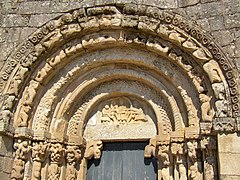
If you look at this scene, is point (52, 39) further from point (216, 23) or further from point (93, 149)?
point (216, 23)

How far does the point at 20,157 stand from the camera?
192 inches

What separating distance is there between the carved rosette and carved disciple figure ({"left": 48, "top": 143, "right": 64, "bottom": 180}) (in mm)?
372

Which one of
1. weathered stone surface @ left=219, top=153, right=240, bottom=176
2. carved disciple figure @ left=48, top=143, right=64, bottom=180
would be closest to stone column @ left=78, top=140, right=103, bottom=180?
carved disciple figure @ left=48, top=143, right=64, bottom=180

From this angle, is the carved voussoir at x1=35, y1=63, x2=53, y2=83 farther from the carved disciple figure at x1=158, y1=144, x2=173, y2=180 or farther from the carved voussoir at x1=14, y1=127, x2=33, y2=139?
the carved disciple figure at x1=158, y1=144, x2=173, y2=180

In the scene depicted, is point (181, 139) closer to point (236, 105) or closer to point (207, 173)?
point (207, 173)

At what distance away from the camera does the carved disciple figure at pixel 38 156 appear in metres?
4.95

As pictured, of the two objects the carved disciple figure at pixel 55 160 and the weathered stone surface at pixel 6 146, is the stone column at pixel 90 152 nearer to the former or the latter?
the carved disciple figure at pixel 55 160

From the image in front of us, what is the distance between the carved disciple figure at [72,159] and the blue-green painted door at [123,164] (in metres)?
0.27

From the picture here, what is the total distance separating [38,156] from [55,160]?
263 millimetres

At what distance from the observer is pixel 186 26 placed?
4.82 metres

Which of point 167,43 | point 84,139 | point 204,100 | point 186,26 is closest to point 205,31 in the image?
point 186,26

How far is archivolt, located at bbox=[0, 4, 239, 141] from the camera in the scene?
189 inches

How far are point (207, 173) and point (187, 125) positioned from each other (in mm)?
796

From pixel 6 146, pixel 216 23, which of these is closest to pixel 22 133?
pixel 6 146
